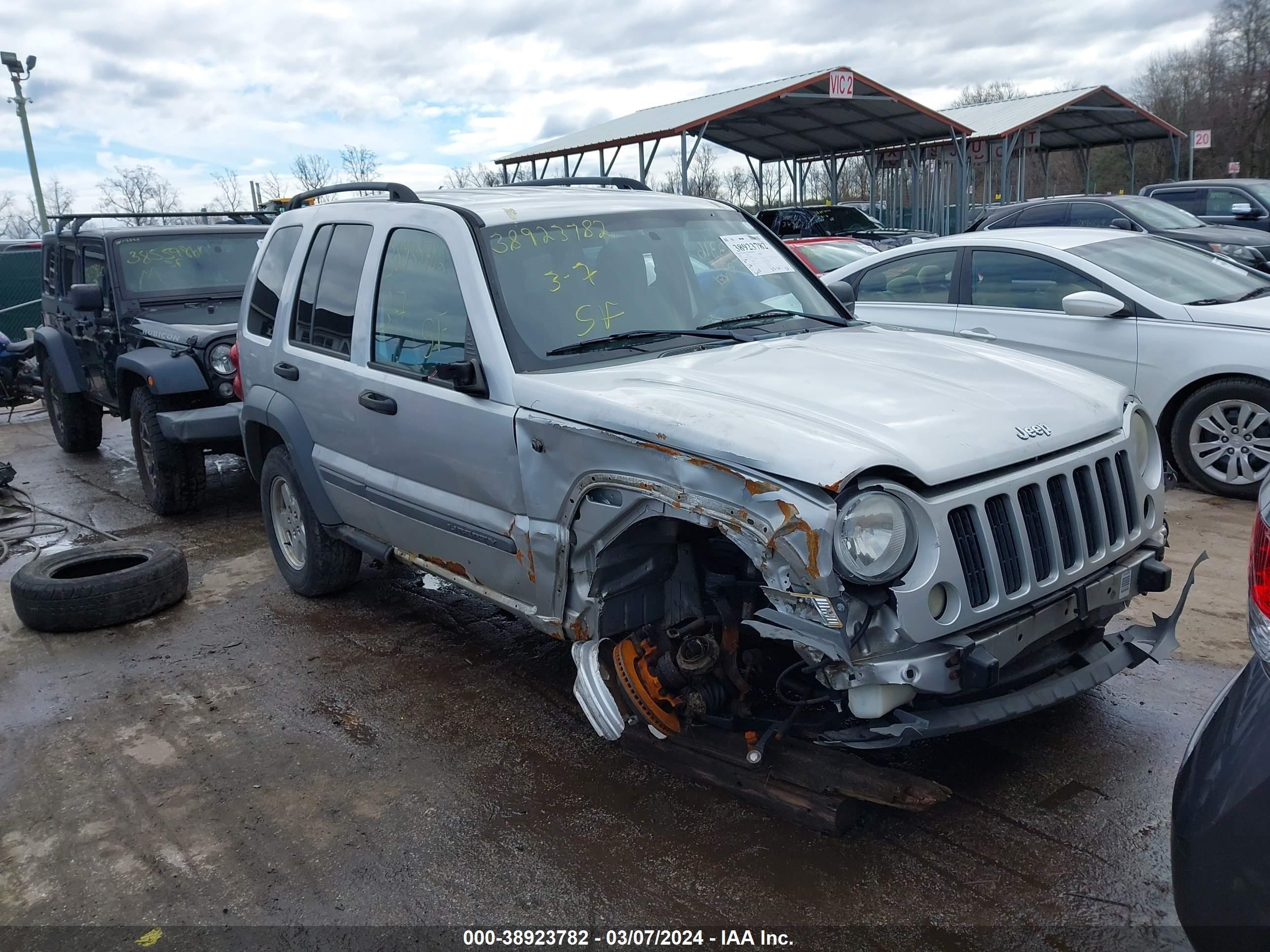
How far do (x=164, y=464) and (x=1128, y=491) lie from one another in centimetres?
633

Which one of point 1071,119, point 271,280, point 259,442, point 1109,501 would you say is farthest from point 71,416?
point 1071,119

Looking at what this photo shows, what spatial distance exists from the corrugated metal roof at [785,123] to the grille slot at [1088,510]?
1691cm

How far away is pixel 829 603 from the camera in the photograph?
2715mm

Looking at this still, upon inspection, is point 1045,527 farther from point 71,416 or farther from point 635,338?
point 71,416

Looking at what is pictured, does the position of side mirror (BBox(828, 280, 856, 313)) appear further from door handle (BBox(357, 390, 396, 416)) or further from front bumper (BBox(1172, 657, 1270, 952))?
front bumper (BBox(1172, 657, 1270, 952))

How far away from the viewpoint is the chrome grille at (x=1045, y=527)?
2852 millimetres

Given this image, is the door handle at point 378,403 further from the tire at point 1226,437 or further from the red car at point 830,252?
the red car at point 830,252

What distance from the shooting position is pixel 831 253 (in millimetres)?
12992

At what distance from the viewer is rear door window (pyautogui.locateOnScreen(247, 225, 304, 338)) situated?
17.5ft

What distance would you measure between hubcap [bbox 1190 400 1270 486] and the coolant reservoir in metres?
4.42

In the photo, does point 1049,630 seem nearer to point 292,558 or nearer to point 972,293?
point 292,558

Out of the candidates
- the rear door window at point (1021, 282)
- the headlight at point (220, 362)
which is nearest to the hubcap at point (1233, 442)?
the rear door window at point (1021, 282)

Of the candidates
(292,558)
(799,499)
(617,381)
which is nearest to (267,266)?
(292,558)

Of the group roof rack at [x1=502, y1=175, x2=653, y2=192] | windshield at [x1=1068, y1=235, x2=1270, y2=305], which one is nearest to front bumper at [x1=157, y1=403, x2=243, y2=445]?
roof rack at [x1=502, y1=175, x2=653, y2=192]
